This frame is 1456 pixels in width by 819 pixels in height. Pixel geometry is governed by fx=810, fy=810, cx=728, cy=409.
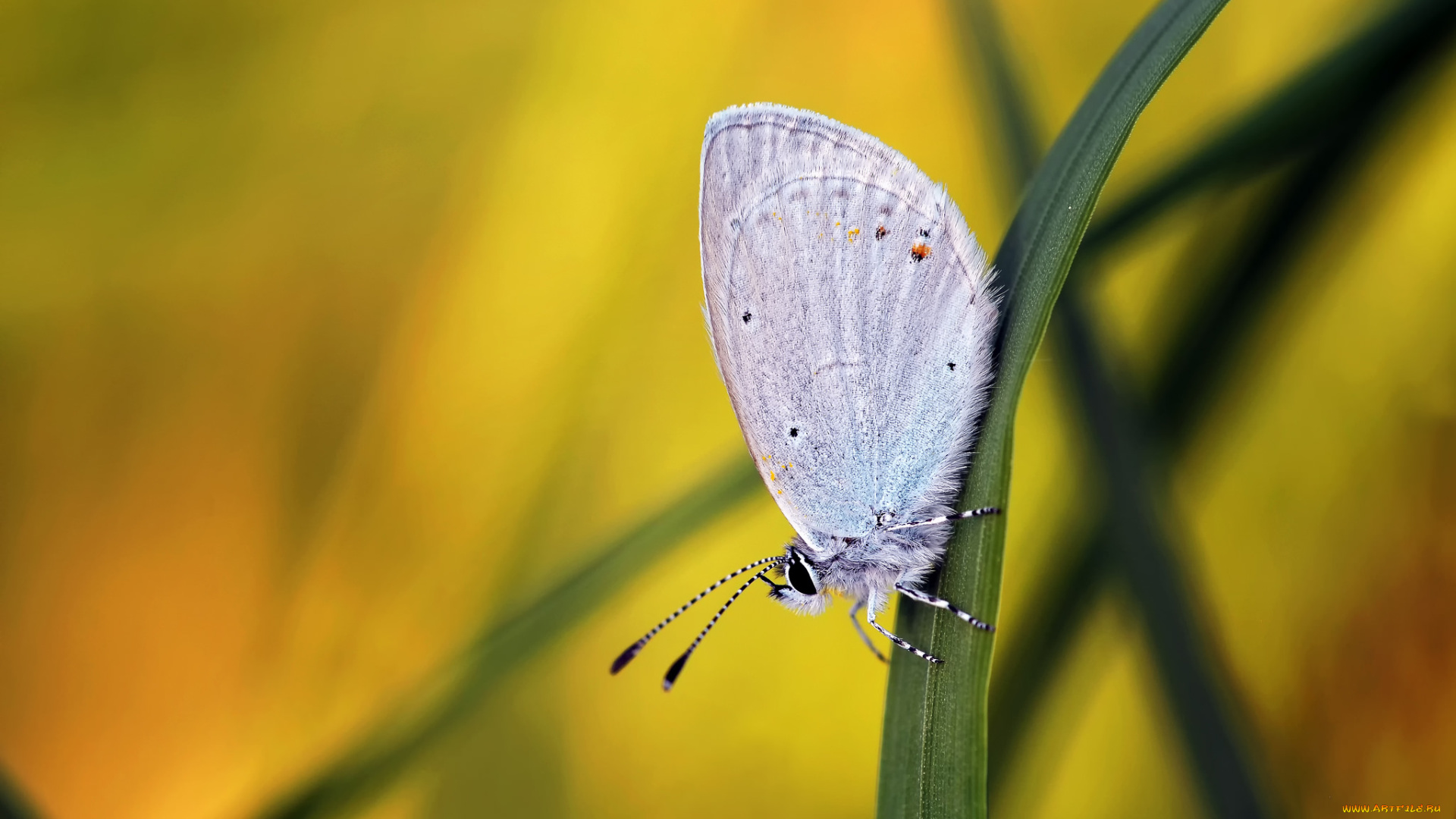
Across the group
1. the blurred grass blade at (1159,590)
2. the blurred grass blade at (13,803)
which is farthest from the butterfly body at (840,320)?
the blurred grass blade at (13,803)

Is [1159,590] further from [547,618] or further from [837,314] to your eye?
[547,618]

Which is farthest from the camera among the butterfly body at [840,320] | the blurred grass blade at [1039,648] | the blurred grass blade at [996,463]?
the blurred grass blade at [1039,648]

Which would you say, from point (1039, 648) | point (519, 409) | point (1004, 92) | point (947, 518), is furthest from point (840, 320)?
point (519, 409)

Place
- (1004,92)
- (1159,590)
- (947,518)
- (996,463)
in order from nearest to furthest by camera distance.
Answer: (996,463), (947,518), (1159,590), (1004,92)

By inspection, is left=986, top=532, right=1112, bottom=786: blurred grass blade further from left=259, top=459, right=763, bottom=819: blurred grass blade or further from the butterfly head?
left=259, top=459, right=763, bottom=819: blurred grass blade

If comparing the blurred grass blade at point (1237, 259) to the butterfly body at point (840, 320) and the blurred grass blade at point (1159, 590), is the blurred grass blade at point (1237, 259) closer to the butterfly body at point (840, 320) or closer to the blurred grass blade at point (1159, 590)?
the blurred grass blade at point (1159, 590)

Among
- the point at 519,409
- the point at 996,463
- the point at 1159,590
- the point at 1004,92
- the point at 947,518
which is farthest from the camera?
the point at 519,409
